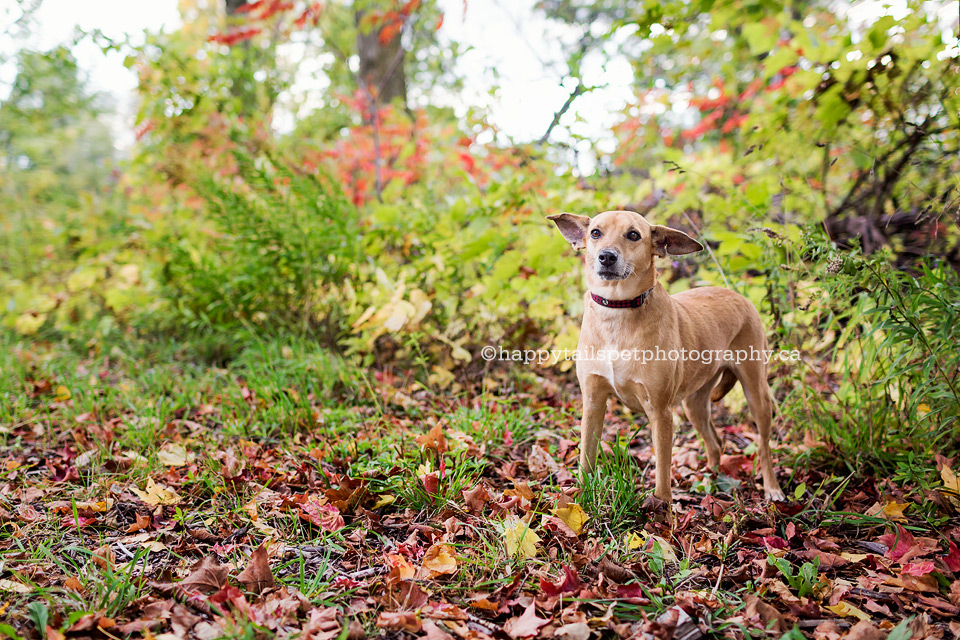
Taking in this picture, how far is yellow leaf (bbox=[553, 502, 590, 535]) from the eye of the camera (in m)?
2.51

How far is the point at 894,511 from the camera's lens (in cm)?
261

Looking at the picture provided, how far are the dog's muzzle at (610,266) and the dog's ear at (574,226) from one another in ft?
1.08

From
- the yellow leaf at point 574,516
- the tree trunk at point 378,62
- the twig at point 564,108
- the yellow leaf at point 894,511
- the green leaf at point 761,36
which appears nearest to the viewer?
the yellow leaf at point 574,516

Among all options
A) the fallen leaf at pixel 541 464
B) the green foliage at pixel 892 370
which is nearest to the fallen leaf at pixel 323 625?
the fallen leaf at pixel 541 464

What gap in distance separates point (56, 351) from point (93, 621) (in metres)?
4.87

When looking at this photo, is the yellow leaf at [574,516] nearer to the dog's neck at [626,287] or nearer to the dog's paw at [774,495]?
the dog's neck at [626,287]

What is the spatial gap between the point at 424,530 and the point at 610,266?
4.68ft

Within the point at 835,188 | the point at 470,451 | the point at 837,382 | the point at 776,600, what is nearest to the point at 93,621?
the point at 470,451

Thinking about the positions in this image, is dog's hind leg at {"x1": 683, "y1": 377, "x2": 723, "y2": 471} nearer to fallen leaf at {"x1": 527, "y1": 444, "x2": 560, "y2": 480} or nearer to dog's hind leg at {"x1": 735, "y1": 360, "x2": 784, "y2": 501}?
dog's hind leg at {"x1": 735, "y1": 360, "x2": 784, "y2": 501}

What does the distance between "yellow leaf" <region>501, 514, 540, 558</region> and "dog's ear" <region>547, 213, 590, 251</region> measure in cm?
138

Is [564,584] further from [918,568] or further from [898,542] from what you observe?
[898,542]

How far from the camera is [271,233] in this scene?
4.80 metres

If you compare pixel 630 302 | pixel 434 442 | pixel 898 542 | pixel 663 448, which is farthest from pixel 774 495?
pixel 434 442

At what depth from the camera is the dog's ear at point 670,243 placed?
2701 millimetres
